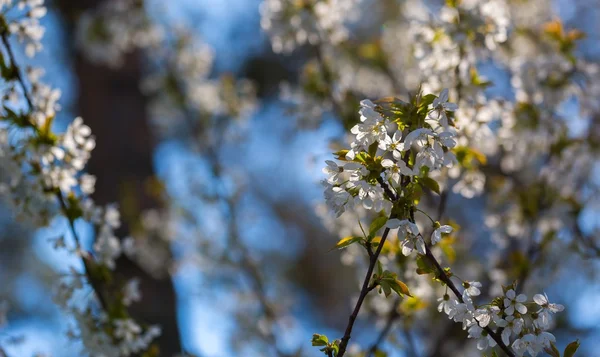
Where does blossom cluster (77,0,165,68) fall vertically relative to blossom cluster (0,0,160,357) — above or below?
above

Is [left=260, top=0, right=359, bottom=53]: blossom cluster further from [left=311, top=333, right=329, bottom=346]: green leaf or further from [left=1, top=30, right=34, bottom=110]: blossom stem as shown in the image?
[left=311, top=333, right=329, bottom=346]: green leaf

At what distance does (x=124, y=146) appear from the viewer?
4434 mm

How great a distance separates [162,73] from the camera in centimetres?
381

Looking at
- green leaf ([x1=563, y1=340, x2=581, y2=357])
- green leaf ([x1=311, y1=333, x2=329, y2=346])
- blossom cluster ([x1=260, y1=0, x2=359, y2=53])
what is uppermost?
blossom cluster ([x1=260, y1=0, x2=359, y2=53])

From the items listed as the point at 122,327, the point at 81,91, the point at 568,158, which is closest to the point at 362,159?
the point at 122,327

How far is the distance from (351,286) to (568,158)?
13.1ft

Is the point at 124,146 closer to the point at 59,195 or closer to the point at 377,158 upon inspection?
the point at 59,195

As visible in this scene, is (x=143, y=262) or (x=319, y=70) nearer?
(x=319, y=70)

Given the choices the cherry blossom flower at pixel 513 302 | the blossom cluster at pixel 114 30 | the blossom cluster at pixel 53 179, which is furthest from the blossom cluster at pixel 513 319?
the blossom cluster at pixel 114 30

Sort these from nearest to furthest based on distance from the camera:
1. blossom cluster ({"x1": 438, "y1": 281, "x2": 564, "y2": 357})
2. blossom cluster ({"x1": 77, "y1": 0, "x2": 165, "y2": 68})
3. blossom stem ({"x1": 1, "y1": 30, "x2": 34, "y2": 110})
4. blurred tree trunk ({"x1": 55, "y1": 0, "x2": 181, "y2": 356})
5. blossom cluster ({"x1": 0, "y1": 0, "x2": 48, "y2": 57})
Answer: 1. blossom cluster ({"x1": 438, "y1": 281, "x2": 564, "y2": 357})
2. blossom stem ({"x1": 1, "y1": 30, "x2": 34, "y2": 110})
3. blossom cluster ({"x1": 0, "y1": 0, "x2": 48, "y2": 57})
4. blossom cluster ({"x1": 77, "y1": 0, "x2": 165, "y2": 68})
5. blurred tree trunk ({"x1": 55, "y1": 0, "x2": 181, "y2": 356})

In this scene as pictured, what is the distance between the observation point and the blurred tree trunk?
3.81 meters

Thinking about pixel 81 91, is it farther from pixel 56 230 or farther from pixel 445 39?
pixel 445 39

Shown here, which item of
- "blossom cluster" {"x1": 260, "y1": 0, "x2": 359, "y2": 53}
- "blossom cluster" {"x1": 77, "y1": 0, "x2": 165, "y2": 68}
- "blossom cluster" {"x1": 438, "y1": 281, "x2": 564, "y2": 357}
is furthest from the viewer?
"blossom cluster" {"x1": 77, "y1": 0, "x2": 165, "y2": 68}

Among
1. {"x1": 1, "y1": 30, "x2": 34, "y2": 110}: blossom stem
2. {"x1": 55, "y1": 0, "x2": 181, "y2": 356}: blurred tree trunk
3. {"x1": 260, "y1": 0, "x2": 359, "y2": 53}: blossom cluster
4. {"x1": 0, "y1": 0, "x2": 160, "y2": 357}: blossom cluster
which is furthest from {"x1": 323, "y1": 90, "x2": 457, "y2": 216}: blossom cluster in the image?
{"x1": 55, "y1": 0, "x2": 181, "y2": 356}: blurred tree trunk
